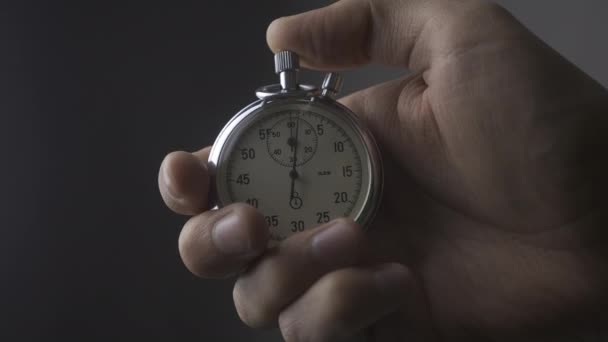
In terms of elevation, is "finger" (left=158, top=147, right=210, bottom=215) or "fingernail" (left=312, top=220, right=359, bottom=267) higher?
"finger" (left=158, top=147, right=210, bottom=215)

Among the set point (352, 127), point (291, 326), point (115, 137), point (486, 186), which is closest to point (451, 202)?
point (486, 186)

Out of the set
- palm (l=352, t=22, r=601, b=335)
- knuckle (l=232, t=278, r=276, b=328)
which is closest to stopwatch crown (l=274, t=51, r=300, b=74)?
palm (l=352, t=22, r=601, b=335)

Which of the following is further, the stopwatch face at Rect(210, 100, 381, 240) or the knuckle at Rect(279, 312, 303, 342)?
the stopwatch face at Rect(210, 100, 381, 240)

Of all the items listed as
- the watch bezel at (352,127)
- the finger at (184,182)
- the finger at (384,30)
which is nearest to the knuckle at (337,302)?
the watch bezel at (352,127)

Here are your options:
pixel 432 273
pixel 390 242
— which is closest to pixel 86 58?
pixel 390 242

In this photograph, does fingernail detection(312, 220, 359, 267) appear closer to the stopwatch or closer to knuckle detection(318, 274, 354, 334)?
knuckle detection(318, 274, 354, 334)

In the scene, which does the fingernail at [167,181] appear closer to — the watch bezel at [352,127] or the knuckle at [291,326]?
the watch bezel at [352,127]

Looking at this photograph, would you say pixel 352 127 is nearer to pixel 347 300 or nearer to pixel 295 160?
pixel 295 160
